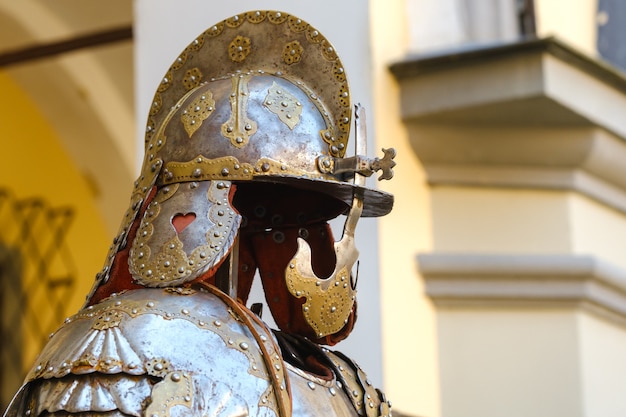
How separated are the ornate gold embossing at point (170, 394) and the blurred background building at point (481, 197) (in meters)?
1.66

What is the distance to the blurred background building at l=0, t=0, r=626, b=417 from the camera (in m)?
5.19

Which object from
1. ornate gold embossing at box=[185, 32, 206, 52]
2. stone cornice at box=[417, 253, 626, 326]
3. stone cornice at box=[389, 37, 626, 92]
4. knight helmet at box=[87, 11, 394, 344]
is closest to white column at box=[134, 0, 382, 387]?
stone cornice at box=[389, 37, 626, 92]

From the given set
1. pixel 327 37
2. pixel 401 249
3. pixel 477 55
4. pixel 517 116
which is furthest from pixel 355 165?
pixel 517 116

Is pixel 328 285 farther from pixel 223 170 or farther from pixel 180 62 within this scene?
pixel 180 62

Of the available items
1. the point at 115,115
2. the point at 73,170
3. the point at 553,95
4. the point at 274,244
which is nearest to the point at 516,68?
the point at 553,95

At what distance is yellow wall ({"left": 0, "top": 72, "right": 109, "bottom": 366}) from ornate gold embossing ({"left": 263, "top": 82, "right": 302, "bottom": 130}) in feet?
11.5

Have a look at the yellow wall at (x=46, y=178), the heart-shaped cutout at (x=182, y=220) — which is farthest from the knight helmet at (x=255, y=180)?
the yellow wall at (x=46, y=178)

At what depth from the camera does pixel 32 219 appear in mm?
7355

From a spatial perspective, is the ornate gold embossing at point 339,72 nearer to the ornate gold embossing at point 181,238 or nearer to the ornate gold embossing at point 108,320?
the ornate gold embossing at point 181,238

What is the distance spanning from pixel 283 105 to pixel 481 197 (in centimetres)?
199

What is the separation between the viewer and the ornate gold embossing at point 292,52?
3.88 meters

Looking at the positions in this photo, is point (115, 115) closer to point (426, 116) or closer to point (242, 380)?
point (426, 116)

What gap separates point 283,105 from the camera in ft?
12.2

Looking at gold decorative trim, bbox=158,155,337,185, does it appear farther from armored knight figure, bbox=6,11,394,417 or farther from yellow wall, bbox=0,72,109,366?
yellow wall, bbox=0,72,109,366
